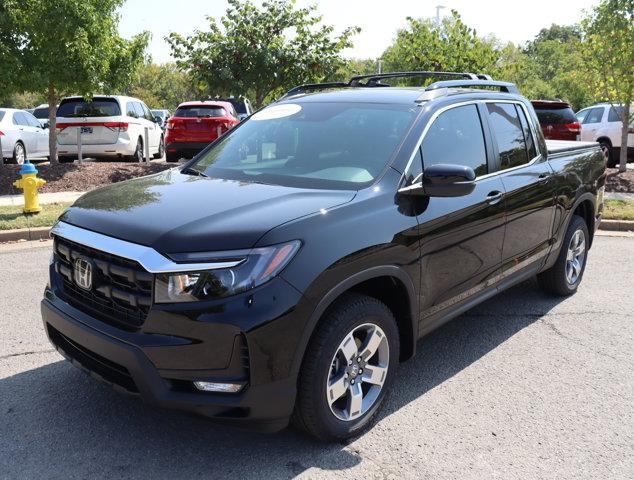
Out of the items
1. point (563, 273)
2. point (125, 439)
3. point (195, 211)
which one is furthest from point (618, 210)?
point (125, 439)

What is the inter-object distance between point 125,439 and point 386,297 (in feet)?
5.12

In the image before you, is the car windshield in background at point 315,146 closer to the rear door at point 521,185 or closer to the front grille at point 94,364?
the rear door at point 521,185

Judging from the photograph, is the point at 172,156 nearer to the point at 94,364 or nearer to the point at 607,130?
the point at 607,130

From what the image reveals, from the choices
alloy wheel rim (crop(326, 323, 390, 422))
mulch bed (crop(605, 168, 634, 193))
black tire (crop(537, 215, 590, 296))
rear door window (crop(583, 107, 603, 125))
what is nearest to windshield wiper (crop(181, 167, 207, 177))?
alloy wheel rim (crop(326, 323, 390, 422))

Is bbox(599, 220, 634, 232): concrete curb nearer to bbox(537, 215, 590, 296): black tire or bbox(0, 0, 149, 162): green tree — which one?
bbox(537, 215, 590, 296): black tire

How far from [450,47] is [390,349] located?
12.1 metres

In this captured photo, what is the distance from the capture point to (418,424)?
3434 mm

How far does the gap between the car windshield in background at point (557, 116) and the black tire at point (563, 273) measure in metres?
9.77

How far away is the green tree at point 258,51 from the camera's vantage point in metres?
14.7

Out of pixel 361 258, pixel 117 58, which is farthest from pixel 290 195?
pixel 117 58

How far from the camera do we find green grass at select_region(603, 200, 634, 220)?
9.40 m

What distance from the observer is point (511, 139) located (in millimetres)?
4648

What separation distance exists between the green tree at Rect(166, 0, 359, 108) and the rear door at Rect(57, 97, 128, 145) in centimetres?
206

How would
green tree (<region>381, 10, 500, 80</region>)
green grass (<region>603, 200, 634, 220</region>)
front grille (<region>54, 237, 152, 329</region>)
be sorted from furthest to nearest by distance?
1. green tree (<region>381, 10, 500, 80</region>)
2. green grass (<region>603, 200, 634, 220</region>)
3. front grille (<region>54, 237, 152, 329</region>)
